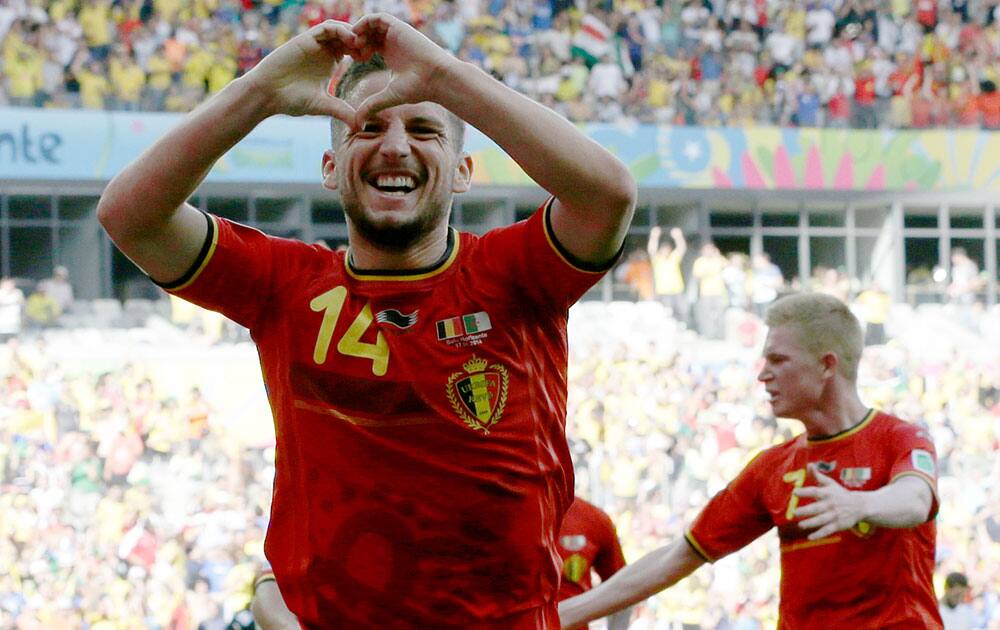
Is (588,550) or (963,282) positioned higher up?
(963,282)

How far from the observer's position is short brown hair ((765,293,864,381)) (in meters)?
5.74

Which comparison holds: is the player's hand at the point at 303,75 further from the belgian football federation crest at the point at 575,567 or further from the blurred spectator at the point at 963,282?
the blurred spectator at the point at 963,282

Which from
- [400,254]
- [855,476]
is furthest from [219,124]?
[855,476]

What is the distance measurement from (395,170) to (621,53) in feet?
70.8

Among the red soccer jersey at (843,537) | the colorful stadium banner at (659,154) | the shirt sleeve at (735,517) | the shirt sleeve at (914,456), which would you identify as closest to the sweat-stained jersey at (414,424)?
the shirt sleeve at (914,456)

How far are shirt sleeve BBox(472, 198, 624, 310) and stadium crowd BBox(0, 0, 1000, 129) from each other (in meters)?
16.5

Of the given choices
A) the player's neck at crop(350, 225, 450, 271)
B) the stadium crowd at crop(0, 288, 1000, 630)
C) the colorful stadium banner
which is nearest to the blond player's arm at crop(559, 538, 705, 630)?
the player's neck at crop(350, 225, 450, 271)

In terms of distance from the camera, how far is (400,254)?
3.33 metres

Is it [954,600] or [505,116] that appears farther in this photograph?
[954,600]

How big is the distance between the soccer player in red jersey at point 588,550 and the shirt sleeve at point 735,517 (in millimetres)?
1425

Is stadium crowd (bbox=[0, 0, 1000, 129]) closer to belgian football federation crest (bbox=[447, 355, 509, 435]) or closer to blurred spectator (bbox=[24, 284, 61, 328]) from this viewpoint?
blurred spectator (bbox=[24, 284, 61, 328])

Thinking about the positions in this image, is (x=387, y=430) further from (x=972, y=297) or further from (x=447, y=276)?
(x=972, y=297)

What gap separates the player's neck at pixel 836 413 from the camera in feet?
18.9

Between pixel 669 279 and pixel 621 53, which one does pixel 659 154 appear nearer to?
pixel 621 53
